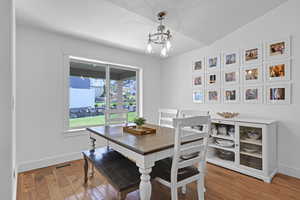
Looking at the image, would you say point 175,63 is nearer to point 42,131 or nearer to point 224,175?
point 224,175

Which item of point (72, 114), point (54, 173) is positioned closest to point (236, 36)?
point (72, 114)

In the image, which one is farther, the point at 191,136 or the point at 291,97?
the point at 291,97

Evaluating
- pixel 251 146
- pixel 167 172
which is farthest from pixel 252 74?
pixel 167 172

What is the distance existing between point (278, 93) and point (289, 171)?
1.21m

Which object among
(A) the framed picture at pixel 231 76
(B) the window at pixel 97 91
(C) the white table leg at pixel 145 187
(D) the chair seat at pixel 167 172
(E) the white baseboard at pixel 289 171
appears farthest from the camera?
(B) the window at pixel 97 91

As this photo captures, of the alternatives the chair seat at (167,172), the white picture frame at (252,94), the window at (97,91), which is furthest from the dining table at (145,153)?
the white picture frame at (252,94)

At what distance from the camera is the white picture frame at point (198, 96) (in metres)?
3.29

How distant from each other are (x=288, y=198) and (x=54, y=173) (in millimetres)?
3214

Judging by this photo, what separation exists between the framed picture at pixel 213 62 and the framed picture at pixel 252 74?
1.60 feet

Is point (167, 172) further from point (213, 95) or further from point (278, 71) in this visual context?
point (278, 71)

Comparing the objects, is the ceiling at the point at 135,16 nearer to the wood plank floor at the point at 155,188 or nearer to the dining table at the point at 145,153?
the dining table at the point at 145,153

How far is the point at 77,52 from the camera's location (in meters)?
2.80

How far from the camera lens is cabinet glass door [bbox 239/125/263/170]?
7.20 feet

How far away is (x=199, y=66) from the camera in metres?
3.35
